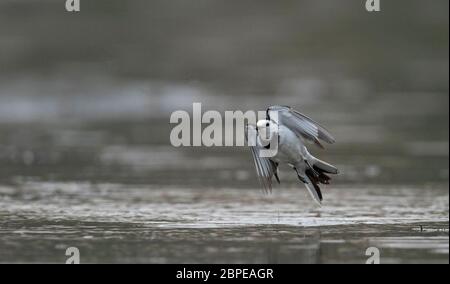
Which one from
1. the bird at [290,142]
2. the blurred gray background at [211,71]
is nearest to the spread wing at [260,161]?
the bird at [290,142]

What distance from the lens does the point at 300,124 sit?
429 inches

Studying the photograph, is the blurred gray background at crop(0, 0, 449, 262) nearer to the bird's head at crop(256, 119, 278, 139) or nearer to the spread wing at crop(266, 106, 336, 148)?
the spread wing at crop(266, 106, 336, 148)

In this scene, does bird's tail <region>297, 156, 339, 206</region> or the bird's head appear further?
bird's tail <region>297, 156, 339, 206</region>

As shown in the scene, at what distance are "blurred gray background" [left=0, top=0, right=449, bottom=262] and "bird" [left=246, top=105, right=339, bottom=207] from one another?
0.77 meters

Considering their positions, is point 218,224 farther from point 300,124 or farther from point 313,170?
point 300,124

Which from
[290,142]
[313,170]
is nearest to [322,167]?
[313,170]

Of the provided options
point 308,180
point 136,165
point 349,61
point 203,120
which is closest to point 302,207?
point 308,180

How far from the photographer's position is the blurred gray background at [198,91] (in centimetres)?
1369

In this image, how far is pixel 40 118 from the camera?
2270cm

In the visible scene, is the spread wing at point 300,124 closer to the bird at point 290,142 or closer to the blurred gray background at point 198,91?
the bird at point 290,142

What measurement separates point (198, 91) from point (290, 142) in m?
15.0

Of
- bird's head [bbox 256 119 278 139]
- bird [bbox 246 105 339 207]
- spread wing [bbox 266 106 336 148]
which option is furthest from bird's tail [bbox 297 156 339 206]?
bird's head [bbox 256 119 278 139]

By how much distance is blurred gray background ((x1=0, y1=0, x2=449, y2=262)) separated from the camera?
13.7 meters

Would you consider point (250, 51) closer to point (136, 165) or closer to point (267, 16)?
point (267, 16)
